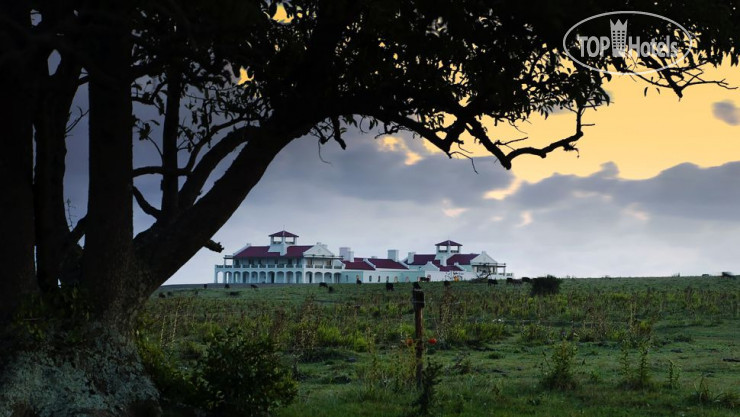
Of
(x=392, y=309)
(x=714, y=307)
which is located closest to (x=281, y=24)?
(x=392, y=309)

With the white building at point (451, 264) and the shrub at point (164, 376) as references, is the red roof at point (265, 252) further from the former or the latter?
the shrub at point (164, 376)

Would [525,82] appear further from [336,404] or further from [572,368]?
[572,368]

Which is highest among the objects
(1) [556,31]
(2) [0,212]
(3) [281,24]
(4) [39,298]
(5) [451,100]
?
(3) [281,24]

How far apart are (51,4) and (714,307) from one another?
1161 inches

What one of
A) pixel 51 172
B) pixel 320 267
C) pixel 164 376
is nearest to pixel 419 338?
pixel 164 376

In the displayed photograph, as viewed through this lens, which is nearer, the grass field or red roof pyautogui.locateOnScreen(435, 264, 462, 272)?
the grass field

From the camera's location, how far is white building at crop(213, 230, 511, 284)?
373ft

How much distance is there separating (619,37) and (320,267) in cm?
10597

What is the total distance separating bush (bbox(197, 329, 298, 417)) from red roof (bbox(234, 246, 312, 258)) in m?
102

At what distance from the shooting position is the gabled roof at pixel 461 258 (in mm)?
125188

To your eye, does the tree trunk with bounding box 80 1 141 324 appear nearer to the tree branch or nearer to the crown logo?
the tree branch

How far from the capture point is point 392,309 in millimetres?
31625

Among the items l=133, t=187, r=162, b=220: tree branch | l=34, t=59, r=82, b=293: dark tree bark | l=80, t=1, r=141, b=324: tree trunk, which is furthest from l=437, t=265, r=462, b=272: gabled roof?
l=80, t=1, r=141, b=324: tree trunk

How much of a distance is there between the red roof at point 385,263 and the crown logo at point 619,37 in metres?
110
